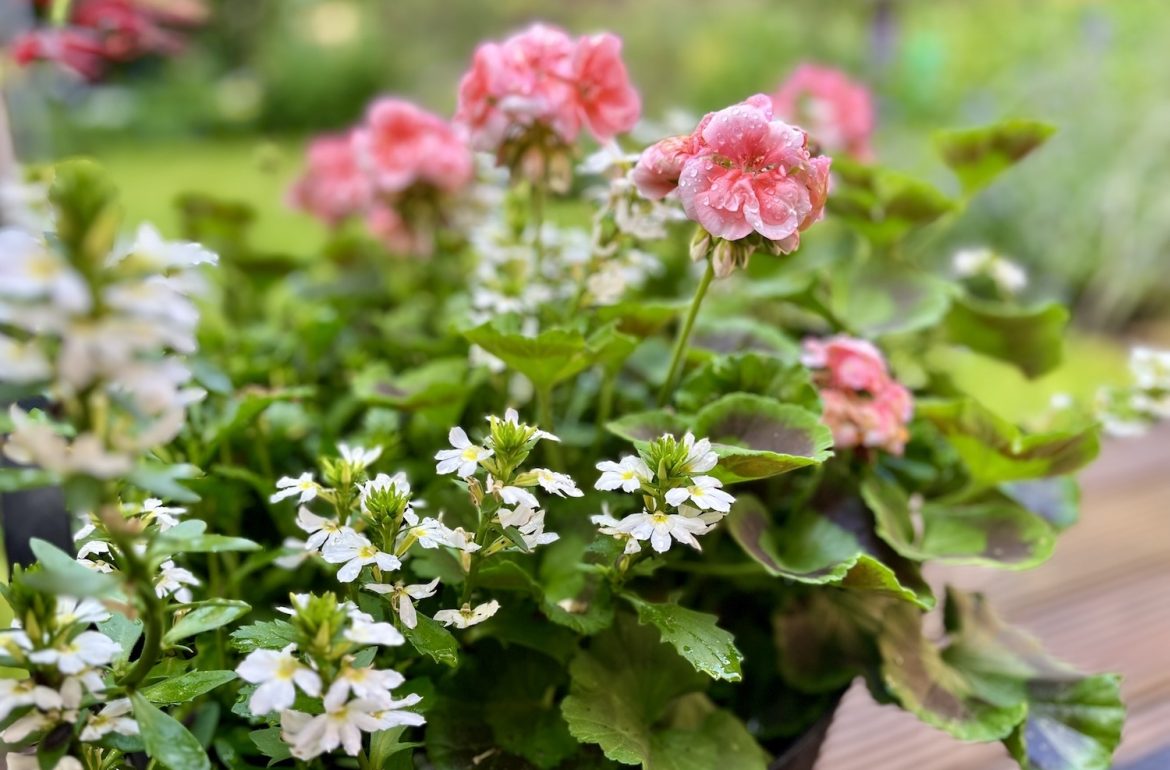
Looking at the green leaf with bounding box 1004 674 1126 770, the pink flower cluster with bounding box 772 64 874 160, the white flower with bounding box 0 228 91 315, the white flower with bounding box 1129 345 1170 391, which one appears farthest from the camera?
the pink flower cluster with bounding box 772 64 874 160

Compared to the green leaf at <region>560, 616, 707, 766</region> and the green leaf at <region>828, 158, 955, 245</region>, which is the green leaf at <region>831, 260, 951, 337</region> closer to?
the green leaf at <region>828, 158, 955, 245</region>

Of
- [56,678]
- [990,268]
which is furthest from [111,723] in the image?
[990,268]

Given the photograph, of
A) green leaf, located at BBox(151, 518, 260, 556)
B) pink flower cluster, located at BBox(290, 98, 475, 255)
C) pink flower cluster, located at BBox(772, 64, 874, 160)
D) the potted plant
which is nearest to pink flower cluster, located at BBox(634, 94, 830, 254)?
the potted plant

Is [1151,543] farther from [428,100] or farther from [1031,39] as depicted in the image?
[428,100]

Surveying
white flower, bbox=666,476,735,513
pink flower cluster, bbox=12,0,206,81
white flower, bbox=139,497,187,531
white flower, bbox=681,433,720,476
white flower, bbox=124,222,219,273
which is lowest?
white flower, bbox=139,497,187,531

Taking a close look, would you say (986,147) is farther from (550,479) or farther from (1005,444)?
(550,479)

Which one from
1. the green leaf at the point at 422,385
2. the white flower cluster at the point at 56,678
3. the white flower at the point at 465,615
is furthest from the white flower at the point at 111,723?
the green leaf at the point at 422,385
